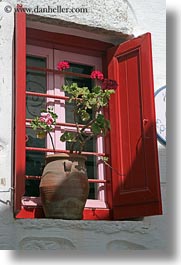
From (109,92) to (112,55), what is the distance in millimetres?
501

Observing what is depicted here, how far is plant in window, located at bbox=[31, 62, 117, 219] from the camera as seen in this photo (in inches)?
163

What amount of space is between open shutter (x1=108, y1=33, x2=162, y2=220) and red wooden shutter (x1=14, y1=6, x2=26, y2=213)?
799 millimetres

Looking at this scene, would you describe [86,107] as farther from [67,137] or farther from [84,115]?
[67,137]

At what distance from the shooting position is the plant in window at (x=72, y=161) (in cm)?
414

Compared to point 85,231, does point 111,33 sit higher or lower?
higher

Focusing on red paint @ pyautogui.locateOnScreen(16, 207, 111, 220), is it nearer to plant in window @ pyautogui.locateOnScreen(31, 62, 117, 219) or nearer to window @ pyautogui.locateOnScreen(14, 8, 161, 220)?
window @ pyautogui.locateOnScreen(14, 8, 161, 220)

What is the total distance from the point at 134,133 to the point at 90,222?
699mm

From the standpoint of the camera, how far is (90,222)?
14.1 feet

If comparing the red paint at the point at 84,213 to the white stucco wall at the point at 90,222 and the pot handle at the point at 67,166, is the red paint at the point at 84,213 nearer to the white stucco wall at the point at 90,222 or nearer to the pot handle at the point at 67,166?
the white stucco wall at the point at 90,222

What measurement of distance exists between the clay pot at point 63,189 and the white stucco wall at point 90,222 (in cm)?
7

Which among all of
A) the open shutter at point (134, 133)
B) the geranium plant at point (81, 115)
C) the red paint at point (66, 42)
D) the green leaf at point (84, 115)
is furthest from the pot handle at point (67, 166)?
the red paint at point (66, 42)

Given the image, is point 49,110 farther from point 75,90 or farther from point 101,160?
point 101,160

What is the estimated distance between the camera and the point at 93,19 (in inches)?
186

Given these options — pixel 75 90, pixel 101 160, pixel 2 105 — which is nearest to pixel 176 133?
pixel 101 160
